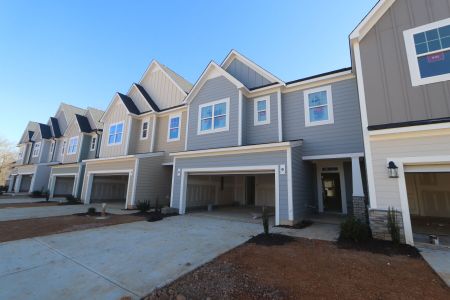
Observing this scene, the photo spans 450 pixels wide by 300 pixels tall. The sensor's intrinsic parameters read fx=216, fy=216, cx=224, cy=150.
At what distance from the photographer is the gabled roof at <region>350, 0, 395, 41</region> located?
772cm

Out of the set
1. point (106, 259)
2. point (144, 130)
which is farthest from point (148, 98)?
point (106, 259)

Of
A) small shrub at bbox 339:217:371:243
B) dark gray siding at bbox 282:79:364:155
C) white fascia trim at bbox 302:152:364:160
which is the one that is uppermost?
dark gray siding at bbox 282:79:364:155

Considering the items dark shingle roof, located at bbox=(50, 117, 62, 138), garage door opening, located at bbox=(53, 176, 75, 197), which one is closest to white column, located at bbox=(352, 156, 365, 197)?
garage door opening, located at bbox=(53, 176, 75, 197)

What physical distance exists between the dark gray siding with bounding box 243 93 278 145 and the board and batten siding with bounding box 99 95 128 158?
10186 millimetres

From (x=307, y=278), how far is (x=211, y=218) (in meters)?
7.23

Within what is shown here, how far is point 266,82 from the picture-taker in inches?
498

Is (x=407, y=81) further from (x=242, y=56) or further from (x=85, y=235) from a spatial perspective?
(x=85, y=235)

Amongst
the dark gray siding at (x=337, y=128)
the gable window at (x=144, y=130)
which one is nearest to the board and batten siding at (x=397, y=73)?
the dark gray siding at (x=337, y=128)

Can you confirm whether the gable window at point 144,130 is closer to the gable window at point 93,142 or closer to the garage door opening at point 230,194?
the garage door opening at point 230,194

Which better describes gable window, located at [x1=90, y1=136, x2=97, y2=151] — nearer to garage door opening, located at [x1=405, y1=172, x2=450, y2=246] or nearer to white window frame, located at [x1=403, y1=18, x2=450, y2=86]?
white window frame, located at [x1=403, y1=18, x2=450, y2=86]

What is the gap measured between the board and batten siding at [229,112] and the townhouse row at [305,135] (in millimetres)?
68

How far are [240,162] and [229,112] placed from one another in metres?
3.53

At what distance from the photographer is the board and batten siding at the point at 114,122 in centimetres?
1723

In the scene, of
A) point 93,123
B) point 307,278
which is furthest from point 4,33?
point 307,278
